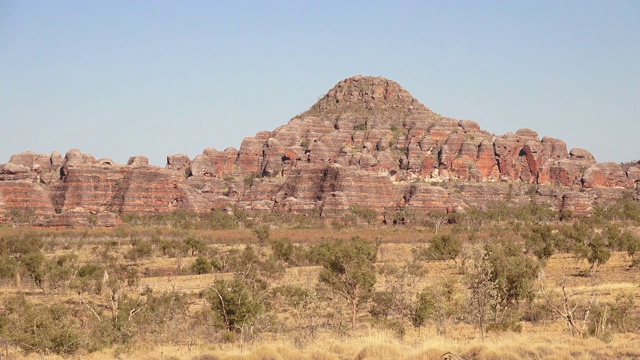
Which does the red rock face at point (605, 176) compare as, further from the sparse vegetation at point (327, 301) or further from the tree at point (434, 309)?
the tree at point (434, 309)

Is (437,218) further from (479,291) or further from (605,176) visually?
(479,291)

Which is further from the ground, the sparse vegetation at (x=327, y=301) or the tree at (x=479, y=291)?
the tree at (x=479, y=291)

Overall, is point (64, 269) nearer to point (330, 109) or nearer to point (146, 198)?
point (146, 198)

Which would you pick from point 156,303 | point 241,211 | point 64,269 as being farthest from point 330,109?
point 156,303

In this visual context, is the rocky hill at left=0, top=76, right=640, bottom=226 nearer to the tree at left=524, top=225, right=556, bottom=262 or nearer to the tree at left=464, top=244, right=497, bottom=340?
the tree at left=524, top=225, right=556, bottom=262

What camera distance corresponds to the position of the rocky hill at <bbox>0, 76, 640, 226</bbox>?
12612cm

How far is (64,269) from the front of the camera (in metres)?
55.2

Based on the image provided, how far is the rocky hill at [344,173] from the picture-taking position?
126m

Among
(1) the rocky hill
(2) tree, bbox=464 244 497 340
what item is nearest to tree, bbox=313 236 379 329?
(2) tree, bbox=464 244 497 340

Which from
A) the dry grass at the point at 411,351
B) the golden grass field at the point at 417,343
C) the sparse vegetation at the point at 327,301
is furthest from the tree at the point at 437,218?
the dry grass at the point at 411,351

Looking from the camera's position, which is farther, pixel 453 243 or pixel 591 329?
pixel 453 243

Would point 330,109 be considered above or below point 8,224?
above

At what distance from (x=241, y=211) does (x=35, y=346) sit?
97990mm

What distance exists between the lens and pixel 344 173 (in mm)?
128750
